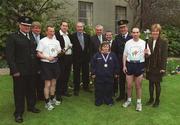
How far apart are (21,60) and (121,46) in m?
2.65

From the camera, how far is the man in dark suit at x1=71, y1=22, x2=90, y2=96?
10867 mm

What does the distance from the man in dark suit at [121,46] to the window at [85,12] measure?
369 inches

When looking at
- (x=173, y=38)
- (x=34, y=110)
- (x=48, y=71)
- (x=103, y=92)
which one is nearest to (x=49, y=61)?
(x=48, y=71)

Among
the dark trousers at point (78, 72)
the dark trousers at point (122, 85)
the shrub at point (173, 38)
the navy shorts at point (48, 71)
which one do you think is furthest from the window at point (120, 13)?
the navy shorts at point (48, 71)

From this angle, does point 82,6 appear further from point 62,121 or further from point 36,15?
point 62,121

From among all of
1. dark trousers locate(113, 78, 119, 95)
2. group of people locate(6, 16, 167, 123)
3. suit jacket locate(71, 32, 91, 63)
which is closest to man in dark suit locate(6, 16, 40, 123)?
group of people locate(6, 16, 167, 123)

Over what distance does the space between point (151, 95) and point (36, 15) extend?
6523mm

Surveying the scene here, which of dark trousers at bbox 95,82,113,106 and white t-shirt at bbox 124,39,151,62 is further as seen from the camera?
dark trousers at bbox 95,82,113,106

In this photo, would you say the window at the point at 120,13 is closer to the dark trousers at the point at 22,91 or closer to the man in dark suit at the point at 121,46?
the man in dark suit at the point at 121,46

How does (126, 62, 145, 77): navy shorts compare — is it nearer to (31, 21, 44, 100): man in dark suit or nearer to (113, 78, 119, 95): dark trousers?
(113, 78, 119, 95): dark trousers

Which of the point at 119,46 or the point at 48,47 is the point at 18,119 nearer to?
the point at 48,47

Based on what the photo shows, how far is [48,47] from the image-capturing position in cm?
965

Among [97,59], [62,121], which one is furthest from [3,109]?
[97,59]

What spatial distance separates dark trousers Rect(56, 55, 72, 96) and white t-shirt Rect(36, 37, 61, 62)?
75 centimetres
